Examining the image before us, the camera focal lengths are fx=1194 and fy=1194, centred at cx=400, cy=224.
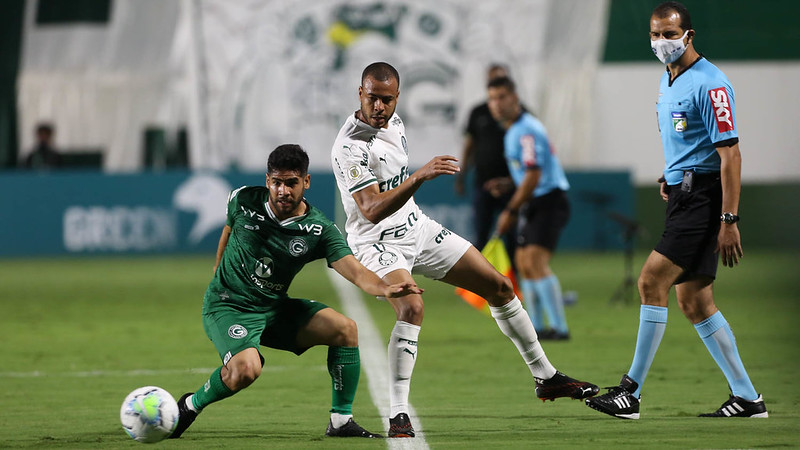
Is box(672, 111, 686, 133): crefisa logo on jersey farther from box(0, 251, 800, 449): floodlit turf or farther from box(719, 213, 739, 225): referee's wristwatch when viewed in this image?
box(0, 251, 800, 449): floodlit turf

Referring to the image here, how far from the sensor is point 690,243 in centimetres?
655

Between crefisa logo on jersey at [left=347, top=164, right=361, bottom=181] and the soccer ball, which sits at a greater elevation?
crefisa logo on jersey at [left=347, top=164, right=361, bottom=181]

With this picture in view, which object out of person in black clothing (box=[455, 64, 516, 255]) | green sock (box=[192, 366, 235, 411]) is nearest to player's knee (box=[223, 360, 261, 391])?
green sock (box=[192, 366, 235, 411])

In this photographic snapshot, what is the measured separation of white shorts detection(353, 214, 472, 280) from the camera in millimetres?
6566

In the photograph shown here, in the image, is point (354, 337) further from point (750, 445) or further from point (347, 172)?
point (750, 445)

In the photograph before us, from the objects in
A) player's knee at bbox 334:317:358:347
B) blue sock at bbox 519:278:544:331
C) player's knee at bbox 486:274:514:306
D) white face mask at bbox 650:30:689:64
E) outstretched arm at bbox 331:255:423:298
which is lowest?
blue sock at bbox 519:278:544:331

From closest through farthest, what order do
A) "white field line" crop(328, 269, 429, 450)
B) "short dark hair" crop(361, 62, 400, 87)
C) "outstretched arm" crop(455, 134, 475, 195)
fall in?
"white field line" crop(328, 269, 429, 450)
"short dark hair" crop(361, 62, 400, 87)
"outstretched arm" crop(455, 134, 475, 195)

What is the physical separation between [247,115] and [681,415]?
698 inches

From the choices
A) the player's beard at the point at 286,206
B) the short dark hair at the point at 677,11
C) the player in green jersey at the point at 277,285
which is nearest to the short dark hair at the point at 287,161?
the player in green jersey at the point at 277,285

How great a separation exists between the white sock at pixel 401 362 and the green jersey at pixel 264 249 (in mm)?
568

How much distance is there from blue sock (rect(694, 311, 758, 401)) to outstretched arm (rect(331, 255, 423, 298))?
Answer: 6.17ft

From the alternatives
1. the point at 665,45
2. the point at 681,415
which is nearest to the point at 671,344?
the point at 681,415

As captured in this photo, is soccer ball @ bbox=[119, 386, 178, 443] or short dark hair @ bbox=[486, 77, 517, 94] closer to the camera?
soccer ball @ bbox=[119, 386, 178, 443]

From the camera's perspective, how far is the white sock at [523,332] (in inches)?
269
